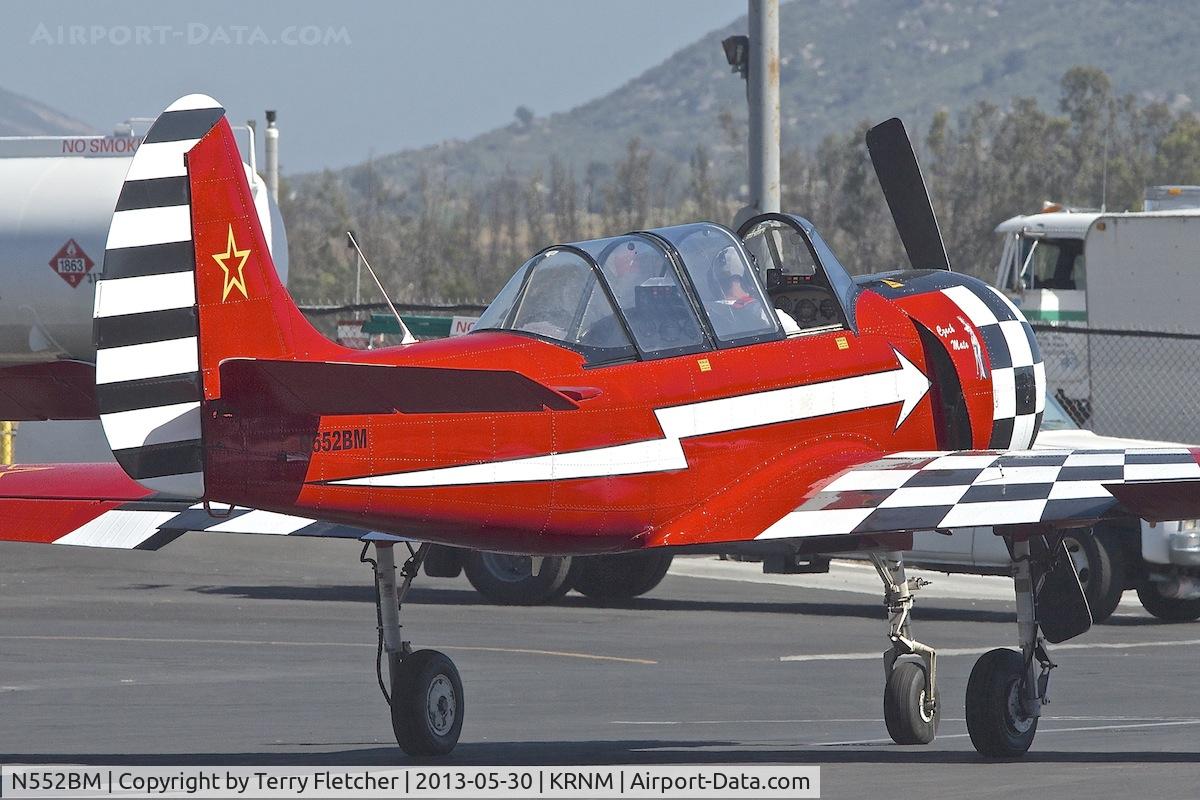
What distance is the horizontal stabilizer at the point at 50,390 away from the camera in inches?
358

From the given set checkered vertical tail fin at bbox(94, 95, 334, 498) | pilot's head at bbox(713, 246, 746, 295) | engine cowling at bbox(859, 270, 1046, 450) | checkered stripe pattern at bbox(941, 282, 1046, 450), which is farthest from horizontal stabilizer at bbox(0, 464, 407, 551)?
checkered stripe pattern at bbox(941, 282, 1046, 450)

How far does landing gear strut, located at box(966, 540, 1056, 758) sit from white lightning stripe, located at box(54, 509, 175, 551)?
170 inches

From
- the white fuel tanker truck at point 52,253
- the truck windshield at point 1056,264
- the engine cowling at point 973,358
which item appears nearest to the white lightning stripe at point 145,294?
the engine cowling at point 973,358

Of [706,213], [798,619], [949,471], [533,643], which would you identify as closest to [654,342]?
[949,471]

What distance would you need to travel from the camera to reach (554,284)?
9.58m

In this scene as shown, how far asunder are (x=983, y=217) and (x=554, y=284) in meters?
105

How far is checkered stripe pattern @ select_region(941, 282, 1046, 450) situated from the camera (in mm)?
11812

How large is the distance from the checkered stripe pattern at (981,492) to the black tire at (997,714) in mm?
1163

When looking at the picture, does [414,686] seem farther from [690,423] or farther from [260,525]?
[690,423]

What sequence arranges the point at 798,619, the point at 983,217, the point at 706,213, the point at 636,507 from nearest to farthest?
1. the point at 636,507
2. the point at 798,619
3. the point at 983,217
4. the point at 706,213

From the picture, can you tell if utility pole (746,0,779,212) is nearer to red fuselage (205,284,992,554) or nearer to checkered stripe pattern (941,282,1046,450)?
checkered stripe pattern (941,282,1046,450)

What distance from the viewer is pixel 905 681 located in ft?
34.9

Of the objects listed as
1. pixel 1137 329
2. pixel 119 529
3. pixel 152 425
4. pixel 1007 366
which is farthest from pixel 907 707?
pixel 1137 329

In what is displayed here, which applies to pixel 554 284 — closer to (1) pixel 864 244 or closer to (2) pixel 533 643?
(2) pixel 533 643
